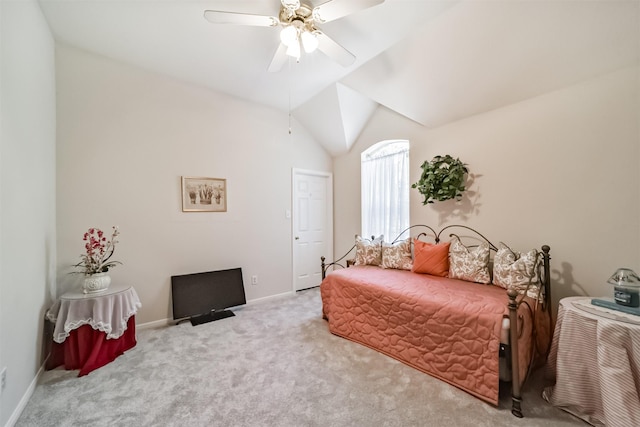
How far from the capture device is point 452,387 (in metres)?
1.82

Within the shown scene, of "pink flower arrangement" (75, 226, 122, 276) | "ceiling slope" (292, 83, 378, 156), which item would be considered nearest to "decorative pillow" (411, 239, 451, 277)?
"ceiling slope" (292, 83, 378, 156)

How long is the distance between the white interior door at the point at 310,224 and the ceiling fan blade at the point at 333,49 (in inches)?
84.2

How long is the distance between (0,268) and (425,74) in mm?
3589

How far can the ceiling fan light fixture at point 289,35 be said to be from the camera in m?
1.74

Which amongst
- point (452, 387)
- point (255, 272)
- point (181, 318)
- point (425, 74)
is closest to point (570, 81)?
point (425, 74)

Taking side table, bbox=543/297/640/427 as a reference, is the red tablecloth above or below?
below

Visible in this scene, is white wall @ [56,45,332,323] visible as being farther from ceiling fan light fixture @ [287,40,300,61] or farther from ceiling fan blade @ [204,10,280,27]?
ceiling fan light fixture @ [287,40,300,61]

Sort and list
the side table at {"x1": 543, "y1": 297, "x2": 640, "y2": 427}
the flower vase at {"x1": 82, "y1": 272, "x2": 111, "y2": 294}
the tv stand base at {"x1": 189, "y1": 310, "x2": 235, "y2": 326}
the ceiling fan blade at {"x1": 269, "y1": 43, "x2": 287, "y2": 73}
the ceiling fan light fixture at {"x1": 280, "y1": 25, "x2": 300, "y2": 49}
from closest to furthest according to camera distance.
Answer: the side table at {"x1": 543, "y1": 297, "x2": 640, "y2": 427} → the ceiling fan light fixture at {"x1": 280, "y1": 25, "x2": 300, "y2": 49} → the ceiling fan blade at {"x1": 269, "y1": 43, "x2": 287, "y2": 73} → the flower vase at {"x1": 82, "y1": 272, "x2": 111, "y2": 294} → the tv stand base at {"x1": 189, "y1": 310, "x2": 235, "y2": 326}

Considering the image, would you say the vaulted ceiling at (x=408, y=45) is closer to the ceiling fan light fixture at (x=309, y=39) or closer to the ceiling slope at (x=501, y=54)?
the ceiling slope at (x=501, y=54)

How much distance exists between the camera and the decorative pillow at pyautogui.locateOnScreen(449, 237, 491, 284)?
2.45 m

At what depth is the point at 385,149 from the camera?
152 inches

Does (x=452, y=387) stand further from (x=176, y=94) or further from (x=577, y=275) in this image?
(x=176, y=94)

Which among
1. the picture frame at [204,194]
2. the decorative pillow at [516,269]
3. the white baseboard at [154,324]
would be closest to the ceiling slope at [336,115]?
the picture frame at [204,194]

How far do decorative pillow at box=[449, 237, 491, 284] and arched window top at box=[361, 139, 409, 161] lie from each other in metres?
1.60
